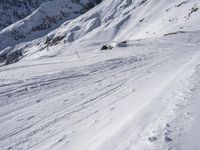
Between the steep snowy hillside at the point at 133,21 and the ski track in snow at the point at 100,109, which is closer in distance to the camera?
the ski track in snow at the point at 100,109

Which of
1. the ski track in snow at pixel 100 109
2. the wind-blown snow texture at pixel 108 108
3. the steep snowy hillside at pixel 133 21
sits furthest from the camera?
the steep snowy hillside at pixel 133 21

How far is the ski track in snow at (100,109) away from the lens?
733 centimetres

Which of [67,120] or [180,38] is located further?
[180,38]

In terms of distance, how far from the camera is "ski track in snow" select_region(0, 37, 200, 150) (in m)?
7.33

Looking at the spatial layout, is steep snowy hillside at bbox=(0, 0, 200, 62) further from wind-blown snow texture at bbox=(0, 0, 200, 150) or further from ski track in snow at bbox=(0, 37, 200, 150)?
ski track in snow at bbox=(0, 37, 200, 150)

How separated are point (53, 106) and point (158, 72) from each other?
5.29 metres

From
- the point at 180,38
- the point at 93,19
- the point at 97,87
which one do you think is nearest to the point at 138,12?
the point at 93,19

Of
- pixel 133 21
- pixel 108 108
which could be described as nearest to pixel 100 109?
pixel 108 108

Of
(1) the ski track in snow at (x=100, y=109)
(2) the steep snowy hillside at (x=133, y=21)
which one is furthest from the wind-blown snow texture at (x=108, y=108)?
(2) the steep snowy hillside at (x=133, y=21)

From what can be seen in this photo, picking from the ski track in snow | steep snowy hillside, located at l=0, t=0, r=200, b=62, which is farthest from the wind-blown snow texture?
steep snowy hillside, located at l=0, t=0, r=200, b=62

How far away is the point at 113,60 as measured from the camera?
68.2 ft

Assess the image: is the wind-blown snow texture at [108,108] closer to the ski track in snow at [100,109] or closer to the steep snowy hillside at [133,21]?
the ski track in snow at [100,109]

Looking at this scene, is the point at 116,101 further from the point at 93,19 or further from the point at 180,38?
the point at 93,19

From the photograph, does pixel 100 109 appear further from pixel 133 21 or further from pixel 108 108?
pixel 133 21
